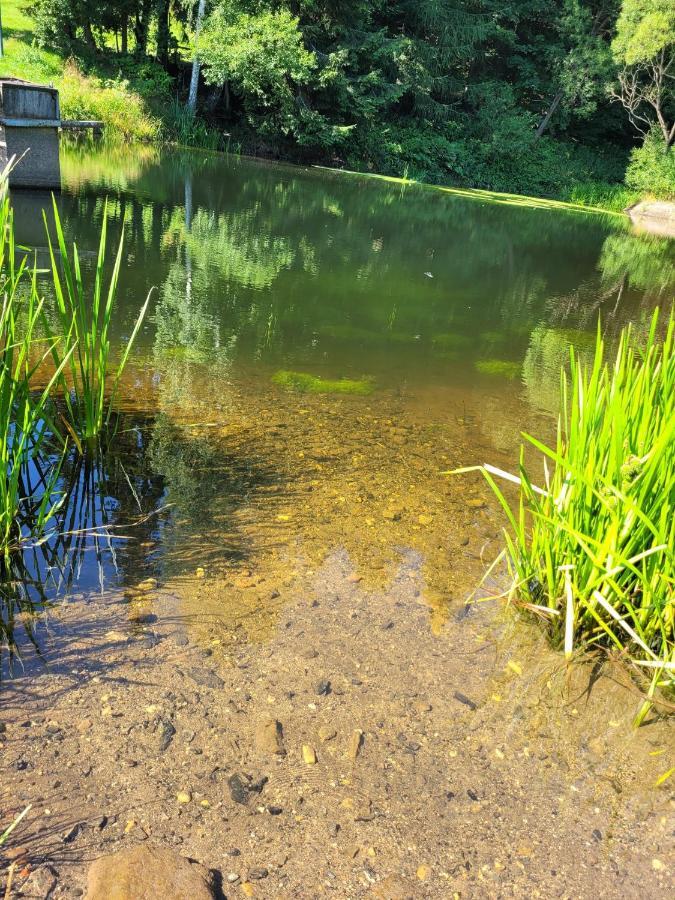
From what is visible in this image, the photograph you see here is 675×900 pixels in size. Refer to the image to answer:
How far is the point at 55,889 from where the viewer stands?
1.18 m

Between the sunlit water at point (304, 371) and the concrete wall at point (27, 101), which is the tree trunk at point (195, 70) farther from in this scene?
the concrete wall at point (27, 101)

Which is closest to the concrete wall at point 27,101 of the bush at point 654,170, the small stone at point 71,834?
the small stone at point 71,834

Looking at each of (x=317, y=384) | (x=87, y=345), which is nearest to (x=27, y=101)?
(x=317, y=384)

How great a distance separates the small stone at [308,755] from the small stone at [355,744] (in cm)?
8

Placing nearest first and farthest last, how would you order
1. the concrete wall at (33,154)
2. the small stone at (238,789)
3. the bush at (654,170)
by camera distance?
1. the small stone at (238,789)
2. the concrete wall at (33,154)
3. the bush at (654,170)

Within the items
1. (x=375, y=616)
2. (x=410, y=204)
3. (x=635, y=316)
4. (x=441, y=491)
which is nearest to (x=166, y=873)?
(x=375, y=616)

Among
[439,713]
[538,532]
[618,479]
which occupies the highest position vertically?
[618,479]

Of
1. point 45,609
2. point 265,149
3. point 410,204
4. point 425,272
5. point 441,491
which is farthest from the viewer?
point 265,149

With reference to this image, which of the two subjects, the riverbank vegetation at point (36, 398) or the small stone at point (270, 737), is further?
the riverbank vegetation at point (36, 398)

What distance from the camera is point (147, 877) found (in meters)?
1.22

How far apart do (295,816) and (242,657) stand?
49 centimetres

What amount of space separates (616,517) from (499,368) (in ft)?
10.7

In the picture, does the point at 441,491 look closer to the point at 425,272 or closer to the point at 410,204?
the point at 425,272

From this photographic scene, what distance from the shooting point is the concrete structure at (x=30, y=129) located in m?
7.12
